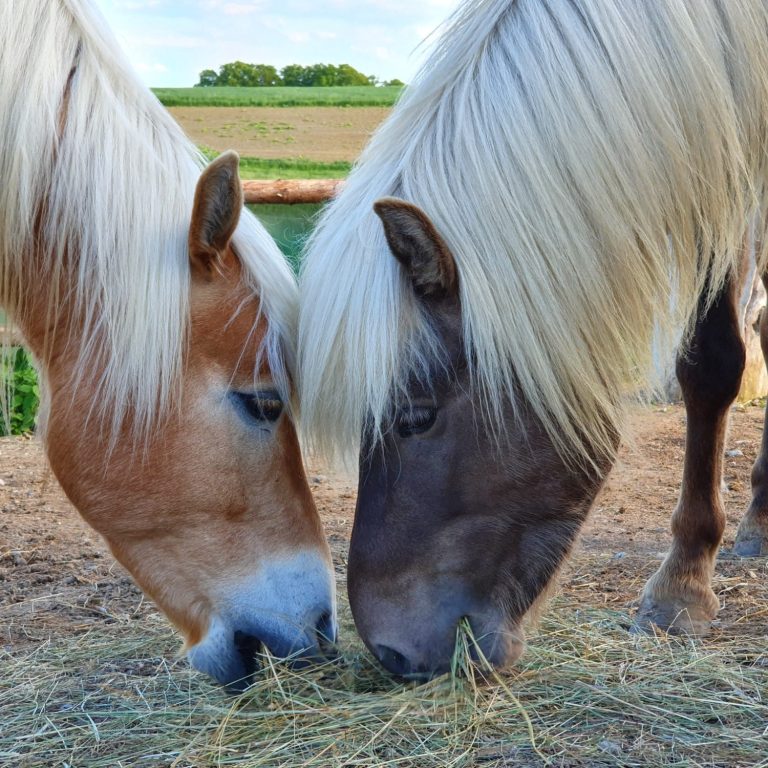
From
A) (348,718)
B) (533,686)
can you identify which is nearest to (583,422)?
(533,686)

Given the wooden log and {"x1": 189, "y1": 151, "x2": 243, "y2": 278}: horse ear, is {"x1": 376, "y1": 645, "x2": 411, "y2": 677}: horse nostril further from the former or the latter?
the wooden log

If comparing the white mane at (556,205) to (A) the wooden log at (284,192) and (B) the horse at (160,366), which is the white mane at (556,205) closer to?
(B) the horse at (160,366)

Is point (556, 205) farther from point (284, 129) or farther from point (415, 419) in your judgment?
point (284, 129)

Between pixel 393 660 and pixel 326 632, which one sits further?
pixel 326 632

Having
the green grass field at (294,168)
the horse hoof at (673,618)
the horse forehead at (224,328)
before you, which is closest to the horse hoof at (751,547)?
the horse hoof at (673,618)

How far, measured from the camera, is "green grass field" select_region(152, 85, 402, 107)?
20422 millimetres

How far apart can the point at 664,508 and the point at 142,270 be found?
11.2ft

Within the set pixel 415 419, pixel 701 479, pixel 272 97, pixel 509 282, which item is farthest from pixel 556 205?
pixel 272 97

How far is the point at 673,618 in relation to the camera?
329 centimetres

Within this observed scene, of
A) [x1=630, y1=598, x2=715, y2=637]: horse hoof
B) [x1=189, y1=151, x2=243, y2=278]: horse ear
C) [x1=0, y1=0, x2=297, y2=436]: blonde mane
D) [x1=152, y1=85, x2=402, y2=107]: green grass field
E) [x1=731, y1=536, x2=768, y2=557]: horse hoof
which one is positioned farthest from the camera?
[x1=152, y1=85, x2=402, y2=107]: green grass field

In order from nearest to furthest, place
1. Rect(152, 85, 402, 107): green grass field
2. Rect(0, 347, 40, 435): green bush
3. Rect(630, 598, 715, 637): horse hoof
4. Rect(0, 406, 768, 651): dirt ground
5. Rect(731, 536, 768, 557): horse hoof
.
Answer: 1. Rect(630, 598, 715, 637): horse hoof
2. Rect(0, 406, 768, 651): dirt ground
3. Rect(731, 536, 768, 557): horse hoof
4. Rect(0, 347, 40, 435): green bush
5. Rect(152, 85, 402, 107): green grass field

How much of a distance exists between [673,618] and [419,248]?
1.75 m

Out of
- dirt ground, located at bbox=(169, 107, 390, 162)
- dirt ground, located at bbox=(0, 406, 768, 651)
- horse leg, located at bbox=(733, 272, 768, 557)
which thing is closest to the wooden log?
dirt ground, located at bbox=(0, 406, 768, 651)

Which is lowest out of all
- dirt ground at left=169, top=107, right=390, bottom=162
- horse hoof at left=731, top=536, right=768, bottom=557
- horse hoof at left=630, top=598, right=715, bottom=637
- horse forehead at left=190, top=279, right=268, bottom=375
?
horse hoof at left=630, top=598, right=715, bottom=637
